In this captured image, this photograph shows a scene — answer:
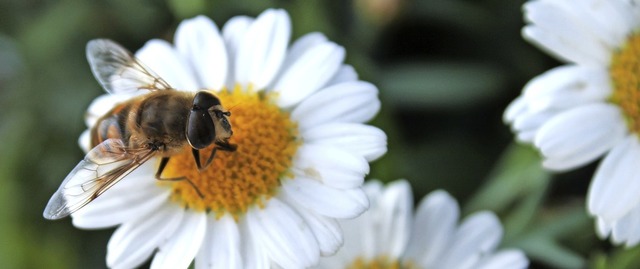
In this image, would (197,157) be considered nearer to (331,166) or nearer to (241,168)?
(241,168)

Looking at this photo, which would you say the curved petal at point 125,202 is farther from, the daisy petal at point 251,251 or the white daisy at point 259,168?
the daisy petal at point 251,251

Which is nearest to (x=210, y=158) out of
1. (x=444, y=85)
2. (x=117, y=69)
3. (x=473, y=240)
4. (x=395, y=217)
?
(x=117, y=69)

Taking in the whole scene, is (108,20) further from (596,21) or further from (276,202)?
(596,21)

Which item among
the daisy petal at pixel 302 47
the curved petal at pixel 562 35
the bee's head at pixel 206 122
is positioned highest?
the curved petal at pixel 562 35

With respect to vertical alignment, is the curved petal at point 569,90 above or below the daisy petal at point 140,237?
above

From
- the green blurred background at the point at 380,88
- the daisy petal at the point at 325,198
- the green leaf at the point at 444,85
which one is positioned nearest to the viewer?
the daisy petal at the point at 325,198

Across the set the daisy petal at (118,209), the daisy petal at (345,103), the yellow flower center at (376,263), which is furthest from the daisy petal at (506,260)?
the daisy petal at (118,209)

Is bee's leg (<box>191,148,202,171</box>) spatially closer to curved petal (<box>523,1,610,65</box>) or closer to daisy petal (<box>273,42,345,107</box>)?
daisy petal (<box>273,42,345,107</box>)

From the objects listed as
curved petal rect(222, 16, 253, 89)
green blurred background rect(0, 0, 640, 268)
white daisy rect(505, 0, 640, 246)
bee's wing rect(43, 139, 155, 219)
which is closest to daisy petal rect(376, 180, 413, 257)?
green blurred background rect(0, 0, 640, 268)
